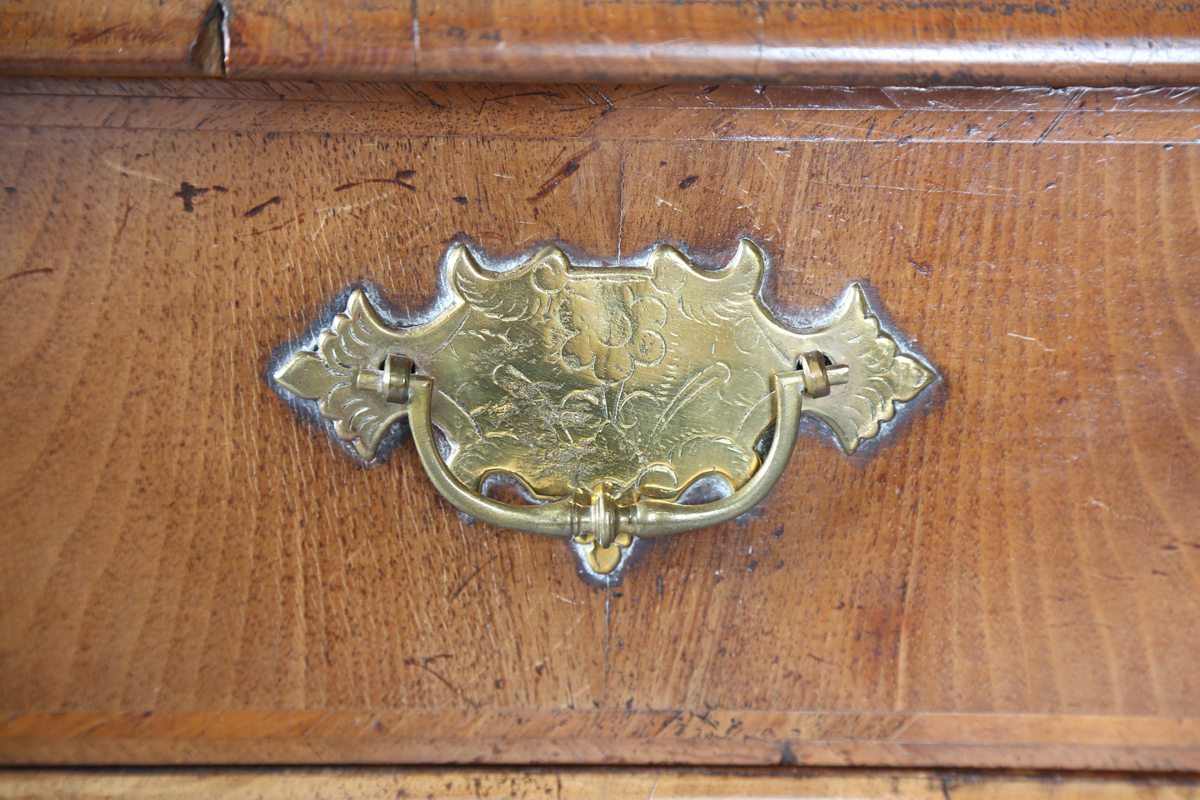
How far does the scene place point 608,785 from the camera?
1.32 ft

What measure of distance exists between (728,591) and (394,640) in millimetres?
163

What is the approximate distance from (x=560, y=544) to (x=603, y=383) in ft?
0.28

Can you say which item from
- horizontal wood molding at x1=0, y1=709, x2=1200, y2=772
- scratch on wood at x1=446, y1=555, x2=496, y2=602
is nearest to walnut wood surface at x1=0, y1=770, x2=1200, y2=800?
horizontal wood molding at x1=0, y1=709, x2=1200, y2=772

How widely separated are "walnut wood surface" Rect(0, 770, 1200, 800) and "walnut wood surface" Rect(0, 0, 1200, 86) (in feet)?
1.09

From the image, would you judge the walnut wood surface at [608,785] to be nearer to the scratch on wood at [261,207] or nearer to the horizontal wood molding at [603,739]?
Result: the horizontal wood molding at [603,739]

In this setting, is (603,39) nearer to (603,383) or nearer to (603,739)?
(603,383)

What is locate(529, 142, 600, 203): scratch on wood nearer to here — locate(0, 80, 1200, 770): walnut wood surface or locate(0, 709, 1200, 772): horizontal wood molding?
locate(0, 80, 1200, 770): walnut wood surface

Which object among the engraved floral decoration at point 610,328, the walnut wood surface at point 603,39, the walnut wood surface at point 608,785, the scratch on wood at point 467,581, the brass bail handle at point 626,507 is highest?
the walnut wood surface at point 603,39

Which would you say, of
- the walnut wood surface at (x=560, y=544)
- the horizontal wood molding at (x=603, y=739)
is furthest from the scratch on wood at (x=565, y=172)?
the horizontal wood molding at (x=603, y=739)

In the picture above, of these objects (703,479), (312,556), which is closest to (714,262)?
(703,479)

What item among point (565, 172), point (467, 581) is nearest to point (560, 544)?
point (467, 581)

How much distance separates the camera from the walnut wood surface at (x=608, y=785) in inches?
15.3

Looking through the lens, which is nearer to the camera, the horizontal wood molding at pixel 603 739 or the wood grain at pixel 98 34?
the wood grain at pixel 98 34

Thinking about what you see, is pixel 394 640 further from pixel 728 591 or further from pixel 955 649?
pixel 955 649
